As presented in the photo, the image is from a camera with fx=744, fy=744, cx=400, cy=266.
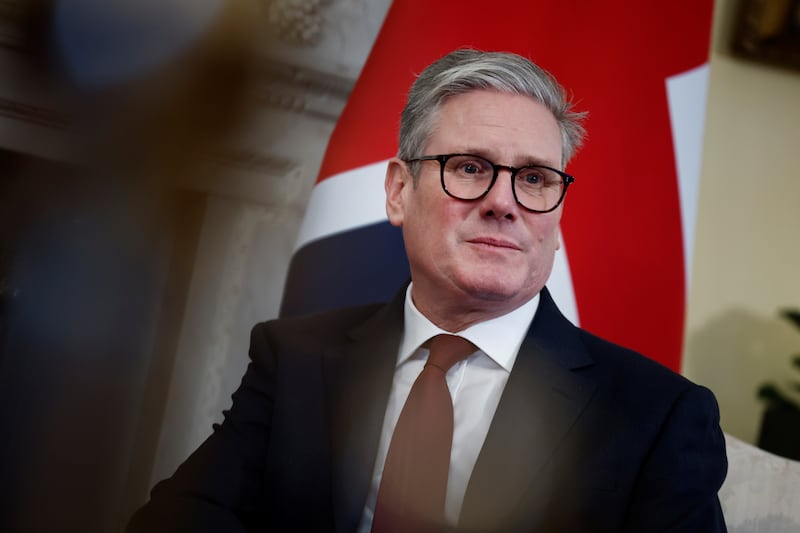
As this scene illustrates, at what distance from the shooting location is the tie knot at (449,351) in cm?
82

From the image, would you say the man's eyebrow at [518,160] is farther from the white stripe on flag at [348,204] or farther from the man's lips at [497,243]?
the white stripe on flag at [348,204]

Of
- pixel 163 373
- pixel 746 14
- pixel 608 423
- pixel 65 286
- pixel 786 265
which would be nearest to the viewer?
pixel 608 423

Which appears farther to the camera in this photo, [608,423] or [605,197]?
[605,197]

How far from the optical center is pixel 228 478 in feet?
2.77

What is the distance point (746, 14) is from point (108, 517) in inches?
65.2

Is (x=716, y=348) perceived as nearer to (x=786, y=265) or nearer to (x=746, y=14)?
(x=786, y=265)

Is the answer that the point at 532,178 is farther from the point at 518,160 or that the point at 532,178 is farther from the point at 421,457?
the point at 421,457

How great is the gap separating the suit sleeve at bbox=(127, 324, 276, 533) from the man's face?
257 millimetres

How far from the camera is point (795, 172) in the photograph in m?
1.78

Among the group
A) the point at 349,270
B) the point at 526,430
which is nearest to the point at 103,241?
the point at 349,270

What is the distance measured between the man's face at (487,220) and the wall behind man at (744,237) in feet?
3.58

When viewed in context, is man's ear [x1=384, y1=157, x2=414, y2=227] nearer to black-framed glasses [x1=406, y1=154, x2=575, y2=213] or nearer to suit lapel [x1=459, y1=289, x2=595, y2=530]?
black-framed glasses [x1=406, y1=154, x2=575, y2=213]

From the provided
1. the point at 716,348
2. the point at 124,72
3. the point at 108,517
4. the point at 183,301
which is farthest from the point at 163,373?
the point at 716,348

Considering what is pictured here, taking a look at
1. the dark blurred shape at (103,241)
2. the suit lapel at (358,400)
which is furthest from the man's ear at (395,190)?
the dark blurred shape at (103,241)
